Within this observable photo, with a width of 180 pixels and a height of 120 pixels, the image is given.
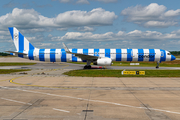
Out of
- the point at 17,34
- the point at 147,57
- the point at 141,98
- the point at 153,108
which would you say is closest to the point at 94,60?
the point at 147,57

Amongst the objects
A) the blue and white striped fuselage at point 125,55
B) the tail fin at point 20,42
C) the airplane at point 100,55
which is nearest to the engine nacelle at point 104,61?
the airplane at point 100,55

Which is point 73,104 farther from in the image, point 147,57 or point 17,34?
point 17,34

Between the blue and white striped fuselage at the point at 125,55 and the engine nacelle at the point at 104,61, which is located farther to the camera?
the blue and white striped fuselage at the point at 125,55

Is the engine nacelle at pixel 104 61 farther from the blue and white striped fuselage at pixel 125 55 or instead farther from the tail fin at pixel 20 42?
the tail fin at pixel 20 42

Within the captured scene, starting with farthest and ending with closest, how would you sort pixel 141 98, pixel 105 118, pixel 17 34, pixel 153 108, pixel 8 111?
pixel 17 34 < pixel 141 98 < pixel 153 108 < pixel 8 111 < pixel 105 118

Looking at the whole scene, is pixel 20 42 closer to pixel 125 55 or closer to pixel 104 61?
pixel 104 61

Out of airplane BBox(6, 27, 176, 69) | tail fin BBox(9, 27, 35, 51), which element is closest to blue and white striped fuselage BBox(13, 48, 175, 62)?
airplane BBox(6, 27, 176, 69)

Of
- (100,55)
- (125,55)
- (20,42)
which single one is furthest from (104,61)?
(20,42)

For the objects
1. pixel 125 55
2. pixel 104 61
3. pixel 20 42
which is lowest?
pixel 104 61

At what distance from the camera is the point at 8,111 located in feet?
30.9

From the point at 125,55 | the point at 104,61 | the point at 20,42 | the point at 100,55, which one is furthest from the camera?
the point at 20,42

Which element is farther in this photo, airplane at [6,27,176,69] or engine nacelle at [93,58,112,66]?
airplane at [6,27,176,69]

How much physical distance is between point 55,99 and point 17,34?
3535 cm

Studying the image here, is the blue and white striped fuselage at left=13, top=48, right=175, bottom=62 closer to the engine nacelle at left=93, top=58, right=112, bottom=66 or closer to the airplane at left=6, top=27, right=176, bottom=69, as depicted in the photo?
the airplane at left=6, top=27, right=176, bottom=69
